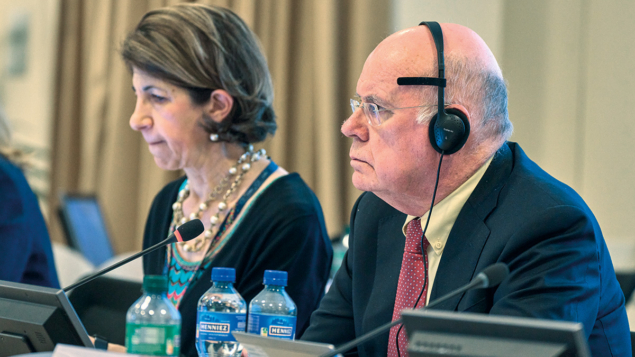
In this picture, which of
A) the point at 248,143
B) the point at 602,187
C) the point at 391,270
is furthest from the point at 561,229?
the point at 602,187

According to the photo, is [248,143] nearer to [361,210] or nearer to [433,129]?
[361,210]

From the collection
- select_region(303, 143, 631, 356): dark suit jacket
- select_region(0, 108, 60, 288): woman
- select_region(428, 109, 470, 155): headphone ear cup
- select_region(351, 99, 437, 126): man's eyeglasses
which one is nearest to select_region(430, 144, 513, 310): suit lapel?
select_region(303, 143, 631, 356): dark suit jacket

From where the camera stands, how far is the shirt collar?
1363 mm

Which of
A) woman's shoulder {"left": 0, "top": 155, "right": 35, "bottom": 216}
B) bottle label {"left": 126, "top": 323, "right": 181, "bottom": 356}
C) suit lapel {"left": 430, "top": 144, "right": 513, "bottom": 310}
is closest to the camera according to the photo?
bottle label {"left": 126, "top": 323, "right": 181, "bottom": 356}

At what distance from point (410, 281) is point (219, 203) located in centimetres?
77

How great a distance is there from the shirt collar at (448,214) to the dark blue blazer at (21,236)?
1.25 metres

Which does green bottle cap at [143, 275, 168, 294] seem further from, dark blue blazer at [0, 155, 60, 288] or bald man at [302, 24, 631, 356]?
dark blue blazer at [0, 155, 60, 288]

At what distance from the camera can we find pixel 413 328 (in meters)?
0.77

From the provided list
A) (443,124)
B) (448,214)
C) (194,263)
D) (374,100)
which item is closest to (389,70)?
(374,100)

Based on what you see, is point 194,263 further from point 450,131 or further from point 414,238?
Answer: point 450,131

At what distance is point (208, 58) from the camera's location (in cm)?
192

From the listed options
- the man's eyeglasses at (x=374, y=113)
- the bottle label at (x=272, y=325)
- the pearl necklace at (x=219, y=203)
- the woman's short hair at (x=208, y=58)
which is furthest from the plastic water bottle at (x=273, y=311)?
the woman's short hair at (x=208, y=58)

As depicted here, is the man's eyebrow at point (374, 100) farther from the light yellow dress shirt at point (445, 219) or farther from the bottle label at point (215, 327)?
the bottle label at point (215, 327)

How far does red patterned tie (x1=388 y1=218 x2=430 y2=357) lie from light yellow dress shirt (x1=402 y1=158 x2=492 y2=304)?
17 millimetres
